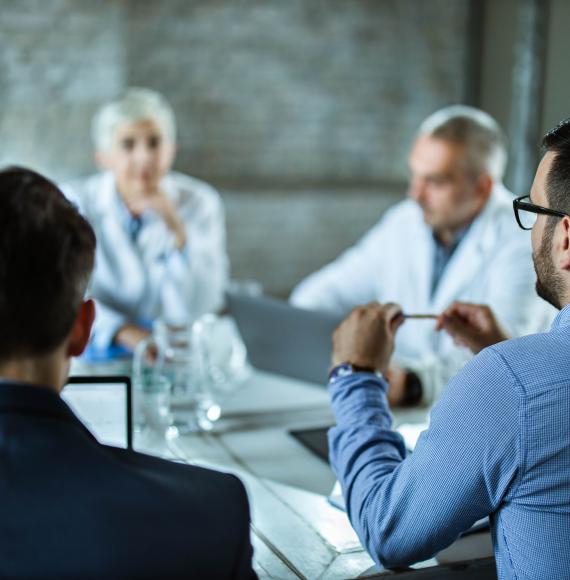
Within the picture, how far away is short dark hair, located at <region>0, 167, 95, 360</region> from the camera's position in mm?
762

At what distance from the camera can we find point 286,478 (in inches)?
57.4

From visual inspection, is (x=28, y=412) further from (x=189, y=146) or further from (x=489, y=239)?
(x=189, y=146)

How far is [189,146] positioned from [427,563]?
125 inches

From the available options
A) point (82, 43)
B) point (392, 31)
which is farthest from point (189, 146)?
point (392, 31)

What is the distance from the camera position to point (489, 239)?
7.64 feet

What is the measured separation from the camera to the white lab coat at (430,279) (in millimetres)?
2061

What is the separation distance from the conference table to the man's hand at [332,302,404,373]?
0.24 meters

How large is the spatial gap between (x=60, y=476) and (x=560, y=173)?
2.36ft

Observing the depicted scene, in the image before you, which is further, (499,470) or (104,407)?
(104,407)

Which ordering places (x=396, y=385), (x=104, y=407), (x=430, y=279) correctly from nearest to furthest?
(x=104, y=407) < (x=396, y=385) < (x=430, y=279)

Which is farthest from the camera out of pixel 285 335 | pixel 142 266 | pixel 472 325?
pixel 142 266

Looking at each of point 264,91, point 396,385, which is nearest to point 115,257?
point 396,385

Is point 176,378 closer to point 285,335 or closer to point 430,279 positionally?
point 285,335

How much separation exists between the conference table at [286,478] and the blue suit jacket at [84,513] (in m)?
0.36
